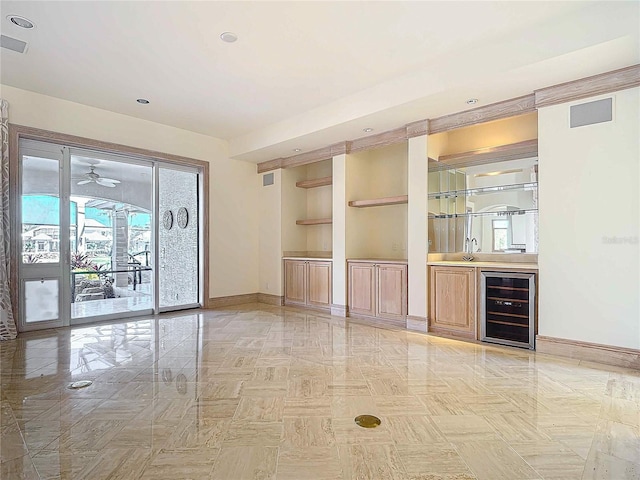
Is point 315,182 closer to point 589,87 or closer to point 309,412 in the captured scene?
point 589,87

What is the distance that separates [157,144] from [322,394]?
499 centimetres

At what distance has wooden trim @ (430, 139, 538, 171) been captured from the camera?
4.41m

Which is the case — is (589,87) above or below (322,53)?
below

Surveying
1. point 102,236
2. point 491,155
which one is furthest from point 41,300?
point 491,155

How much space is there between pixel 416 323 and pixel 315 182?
3.22 metres

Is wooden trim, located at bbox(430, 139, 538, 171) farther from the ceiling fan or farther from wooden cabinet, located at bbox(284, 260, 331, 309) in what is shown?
the ceiling fan

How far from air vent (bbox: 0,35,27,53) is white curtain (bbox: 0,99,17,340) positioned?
3.78 feet

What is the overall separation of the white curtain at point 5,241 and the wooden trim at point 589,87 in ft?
A: 20.4

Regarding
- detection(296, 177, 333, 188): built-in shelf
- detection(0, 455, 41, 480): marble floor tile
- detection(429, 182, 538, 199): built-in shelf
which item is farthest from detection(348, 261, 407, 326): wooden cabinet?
detection(0, 455, 41, 480): marble floor tile

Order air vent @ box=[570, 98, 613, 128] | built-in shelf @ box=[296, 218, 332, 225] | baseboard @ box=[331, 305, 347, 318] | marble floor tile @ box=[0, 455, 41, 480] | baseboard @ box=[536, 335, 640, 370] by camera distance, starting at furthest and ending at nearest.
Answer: built-in shelf @ box=[296, 218, 332, 225], baseboard @ box=[331, 305, 347, 318], air vent @ box=[570, 98, 613, 128], baseboard @ box=[536, 335, 640, 370], marble floor tile @ box=[0, 455, 41, 480]

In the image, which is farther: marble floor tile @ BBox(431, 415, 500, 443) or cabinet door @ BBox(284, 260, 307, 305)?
cabinet door @ BBox(284, 260, 307, 305)

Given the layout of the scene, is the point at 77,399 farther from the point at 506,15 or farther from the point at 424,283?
the point at 506,15

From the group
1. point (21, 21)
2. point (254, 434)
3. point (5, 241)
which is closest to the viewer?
point (254, 434)

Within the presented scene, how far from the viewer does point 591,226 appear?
3.50 meters
